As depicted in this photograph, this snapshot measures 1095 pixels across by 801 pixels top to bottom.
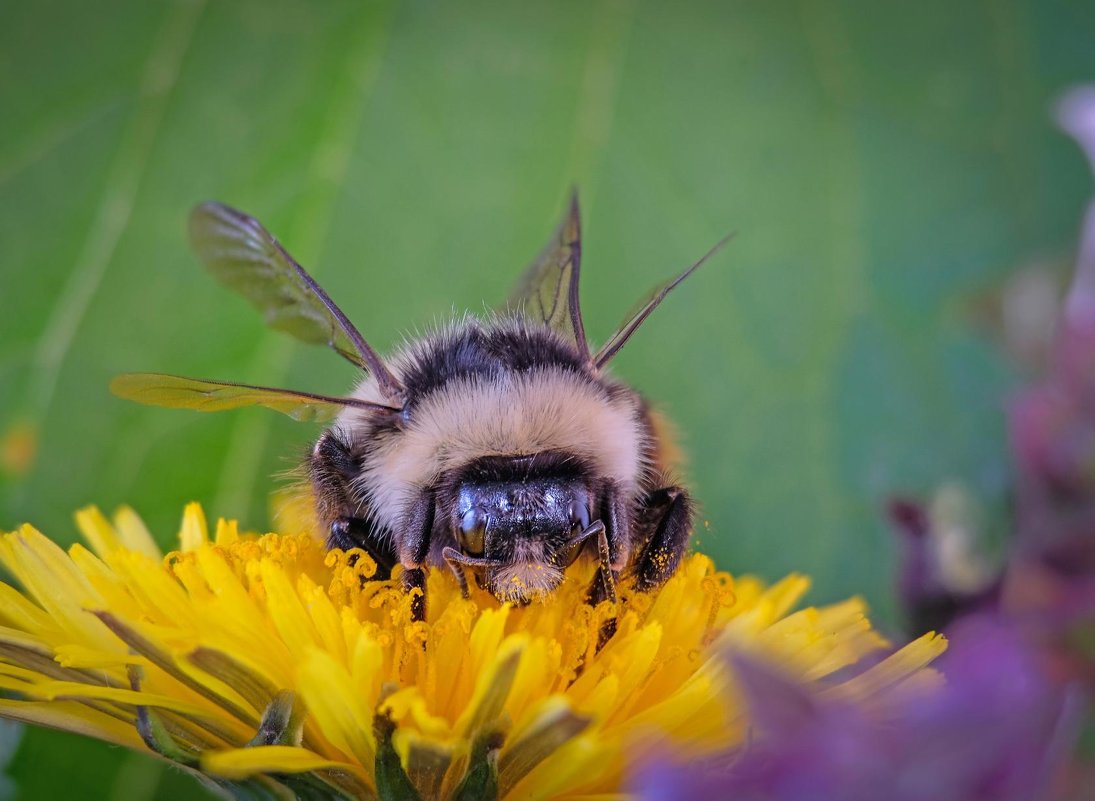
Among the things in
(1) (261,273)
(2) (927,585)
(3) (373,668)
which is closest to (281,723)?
(3) (373,668)

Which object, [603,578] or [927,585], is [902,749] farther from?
[927,585]

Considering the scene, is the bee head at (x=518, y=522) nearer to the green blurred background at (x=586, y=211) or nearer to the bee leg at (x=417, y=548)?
the bee leg at (x=417, y=548)

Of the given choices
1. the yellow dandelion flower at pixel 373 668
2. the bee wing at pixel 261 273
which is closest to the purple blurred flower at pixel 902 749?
the yellow dandelion flower at pixel 373 668

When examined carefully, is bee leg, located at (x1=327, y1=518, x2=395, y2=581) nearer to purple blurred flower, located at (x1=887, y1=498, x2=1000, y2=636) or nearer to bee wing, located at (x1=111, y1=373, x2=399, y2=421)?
bee wing, located at (x1=111, y1=373, x2=399, y2=421)

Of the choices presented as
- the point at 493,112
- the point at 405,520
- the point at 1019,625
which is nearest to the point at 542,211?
the point at 493,112

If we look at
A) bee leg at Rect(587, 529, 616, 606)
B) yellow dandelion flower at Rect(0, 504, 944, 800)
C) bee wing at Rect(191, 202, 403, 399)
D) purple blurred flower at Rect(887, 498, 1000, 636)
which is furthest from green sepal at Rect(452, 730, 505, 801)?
purple blurred flower at Rect(887, 498, 1000, 636)

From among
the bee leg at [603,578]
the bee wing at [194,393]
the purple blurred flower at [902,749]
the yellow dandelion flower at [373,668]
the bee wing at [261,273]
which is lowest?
the purple blurred flower at [902,749]
